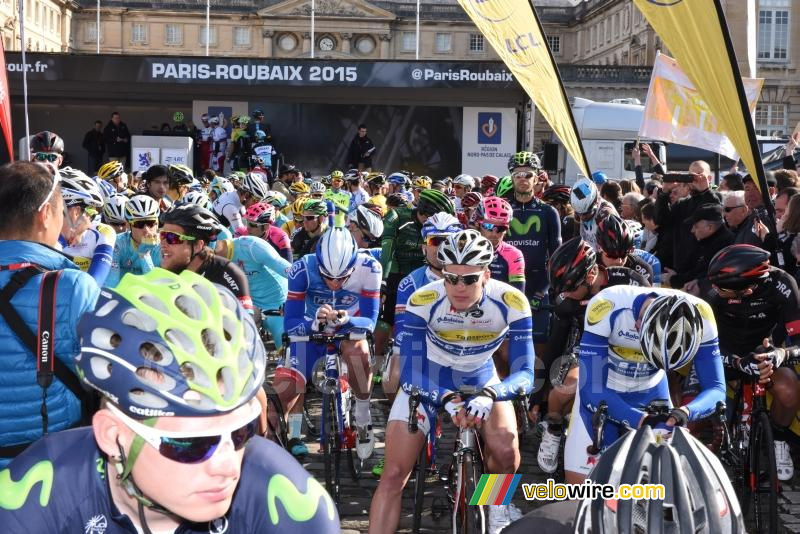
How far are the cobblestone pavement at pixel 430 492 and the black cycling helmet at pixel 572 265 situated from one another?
1506 millimetres

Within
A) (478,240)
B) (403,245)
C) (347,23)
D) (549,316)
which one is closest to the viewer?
(478,240)

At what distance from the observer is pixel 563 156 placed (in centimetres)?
2778

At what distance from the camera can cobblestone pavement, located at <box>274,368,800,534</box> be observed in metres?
6.36

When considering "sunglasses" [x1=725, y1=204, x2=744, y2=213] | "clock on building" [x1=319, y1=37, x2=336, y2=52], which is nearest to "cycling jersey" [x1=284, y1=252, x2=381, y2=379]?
"sunglasses" [x1=725, y1=204, x2=744, y2=213]

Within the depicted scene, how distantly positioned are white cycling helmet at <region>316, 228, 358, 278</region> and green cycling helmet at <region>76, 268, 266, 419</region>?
4.80 meters

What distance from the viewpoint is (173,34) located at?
91750mm

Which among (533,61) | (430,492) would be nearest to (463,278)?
(430,492)

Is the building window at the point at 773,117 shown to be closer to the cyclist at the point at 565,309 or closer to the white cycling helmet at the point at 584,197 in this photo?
the white cycling helmet at the point at 584,197

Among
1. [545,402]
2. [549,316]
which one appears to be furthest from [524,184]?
[545,402]

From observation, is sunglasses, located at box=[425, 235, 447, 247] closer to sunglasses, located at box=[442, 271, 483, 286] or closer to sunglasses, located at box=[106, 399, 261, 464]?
sunglasses, located at box=[442, 271, 483, 286]

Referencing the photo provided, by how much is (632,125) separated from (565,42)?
74978mm

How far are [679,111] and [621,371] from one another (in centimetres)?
671

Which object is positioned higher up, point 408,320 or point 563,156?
point 563,156

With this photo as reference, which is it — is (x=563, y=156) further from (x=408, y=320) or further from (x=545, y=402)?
(x=408, y=320)
